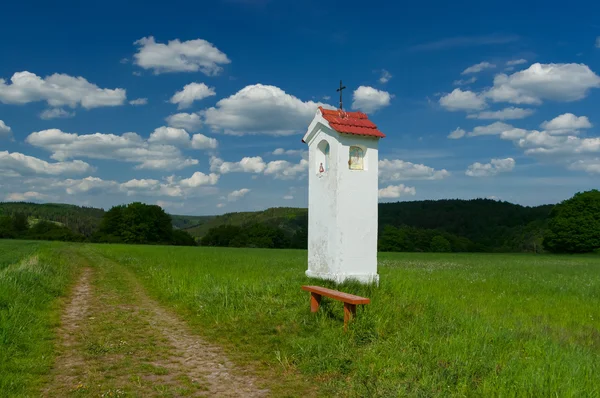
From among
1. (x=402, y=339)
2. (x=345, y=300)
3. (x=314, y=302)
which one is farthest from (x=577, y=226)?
(x=402, y=339)

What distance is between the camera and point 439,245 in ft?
300

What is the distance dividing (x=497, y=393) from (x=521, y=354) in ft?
5.45

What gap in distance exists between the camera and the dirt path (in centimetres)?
577

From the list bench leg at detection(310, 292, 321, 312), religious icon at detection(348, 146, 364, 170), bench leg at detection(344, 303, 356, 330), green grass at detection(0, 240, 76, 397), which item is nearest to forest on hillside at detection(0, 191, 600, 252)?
religious icon at detection(348, 146, 364, 170)

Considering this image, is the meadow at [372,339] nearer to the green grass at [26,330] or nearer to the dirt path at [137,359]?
the green grass at [26,330]

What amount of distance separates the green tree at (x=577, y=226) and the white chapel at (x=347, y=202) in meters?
58.0

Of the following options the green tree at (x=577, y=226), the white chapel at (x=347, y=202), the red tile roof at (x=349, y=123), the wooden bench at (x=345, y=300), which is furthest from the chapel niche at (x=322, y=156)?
the green tree at (x=577, y=226)

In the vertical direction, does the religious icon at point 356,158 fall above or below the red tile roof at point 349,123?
below

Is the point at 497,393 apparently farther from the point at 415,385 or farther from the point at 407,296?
the point at 407,296

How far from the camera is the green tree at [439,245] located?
90.8 metres

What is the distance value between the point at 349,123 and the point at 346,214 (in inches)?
89.9

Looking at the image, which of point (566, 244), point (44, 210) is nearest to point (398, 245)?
point (566, 244)

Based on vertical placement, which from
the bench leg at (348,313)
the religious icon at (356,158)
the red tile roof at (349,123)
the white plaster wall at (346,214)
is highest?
the red tile roof at (349,123)

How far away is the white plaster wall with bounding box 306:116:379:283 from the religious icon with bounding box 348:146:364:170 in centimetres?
14
